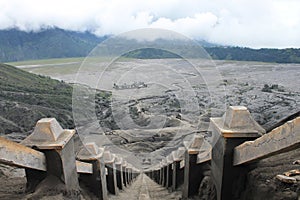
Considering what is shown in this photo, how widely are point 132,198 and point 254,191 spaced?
515 centimetres

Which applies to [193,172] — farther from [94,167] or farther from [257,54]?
[257,54]

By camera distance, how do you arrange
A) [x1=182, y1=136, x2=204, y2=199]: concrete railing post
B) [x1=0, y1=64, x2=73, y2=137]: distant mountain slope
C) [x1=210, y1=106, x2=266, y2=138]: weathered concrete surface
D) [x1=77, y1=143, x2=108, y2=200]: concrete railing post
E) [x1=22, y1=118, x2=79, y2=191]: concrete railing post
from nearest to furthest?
[x1=210, y1=106, x2=266, y2=138]: weathered concrete surface < [x1=22, y1=118, x2=79, y2=191]: concrete railing post < [x1=77, y1=143, x2=108, y2=200]: concrete railing post < [x1=182, y1=136, x2=204, y2=199]: concrete railing post < [x1=0, y1=64, x2=73, y2=137]: distant mountain slope

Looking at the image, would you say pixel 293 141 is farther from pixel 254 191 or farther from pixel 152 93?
pixel 152 93

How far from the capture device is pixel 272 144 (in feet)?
9.70

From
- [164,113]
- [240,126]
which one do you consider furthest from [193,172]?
[164,113]

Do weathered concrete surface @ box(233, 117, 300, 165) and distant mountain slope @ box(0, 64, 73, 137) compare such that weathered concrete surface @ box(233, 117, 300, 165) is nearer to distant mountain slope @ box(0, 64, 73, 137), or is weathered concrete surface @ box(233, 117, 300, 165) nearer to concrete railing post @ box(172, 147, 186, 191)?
concrete railing post @ box(172, 147, 186, 191)

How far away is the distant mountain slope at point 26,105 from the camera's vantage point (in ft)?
107

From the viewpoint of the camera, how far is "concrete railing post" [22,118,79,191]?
12.0 feet

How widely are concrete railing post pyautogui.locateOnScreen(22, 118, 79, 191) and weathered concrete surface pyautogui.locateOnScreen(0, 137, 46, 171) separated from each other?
111 mm

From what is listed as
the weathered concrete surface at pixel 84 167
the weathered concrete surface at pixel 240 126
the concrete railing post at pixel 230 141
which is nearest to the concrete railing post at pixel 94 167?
the weathered concrete surface at pixel 84 167

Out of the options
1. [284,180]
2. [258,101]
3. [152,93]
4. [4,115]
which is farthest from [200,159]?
[152,93]

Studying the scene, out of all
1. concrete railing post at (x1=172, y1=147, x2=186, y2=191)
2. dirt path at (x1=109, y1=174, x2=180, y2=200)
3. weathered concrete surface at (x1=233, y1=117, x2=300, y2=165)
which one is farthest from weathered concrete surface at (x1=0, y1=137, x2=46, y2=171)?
concrete railing post at (x1=172, y1=147, x2=186, y2=191)

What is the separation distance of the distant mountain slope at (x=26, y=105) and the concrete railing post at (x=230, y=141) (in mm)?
29597

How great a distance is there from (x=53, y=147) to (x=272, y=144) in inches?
101
